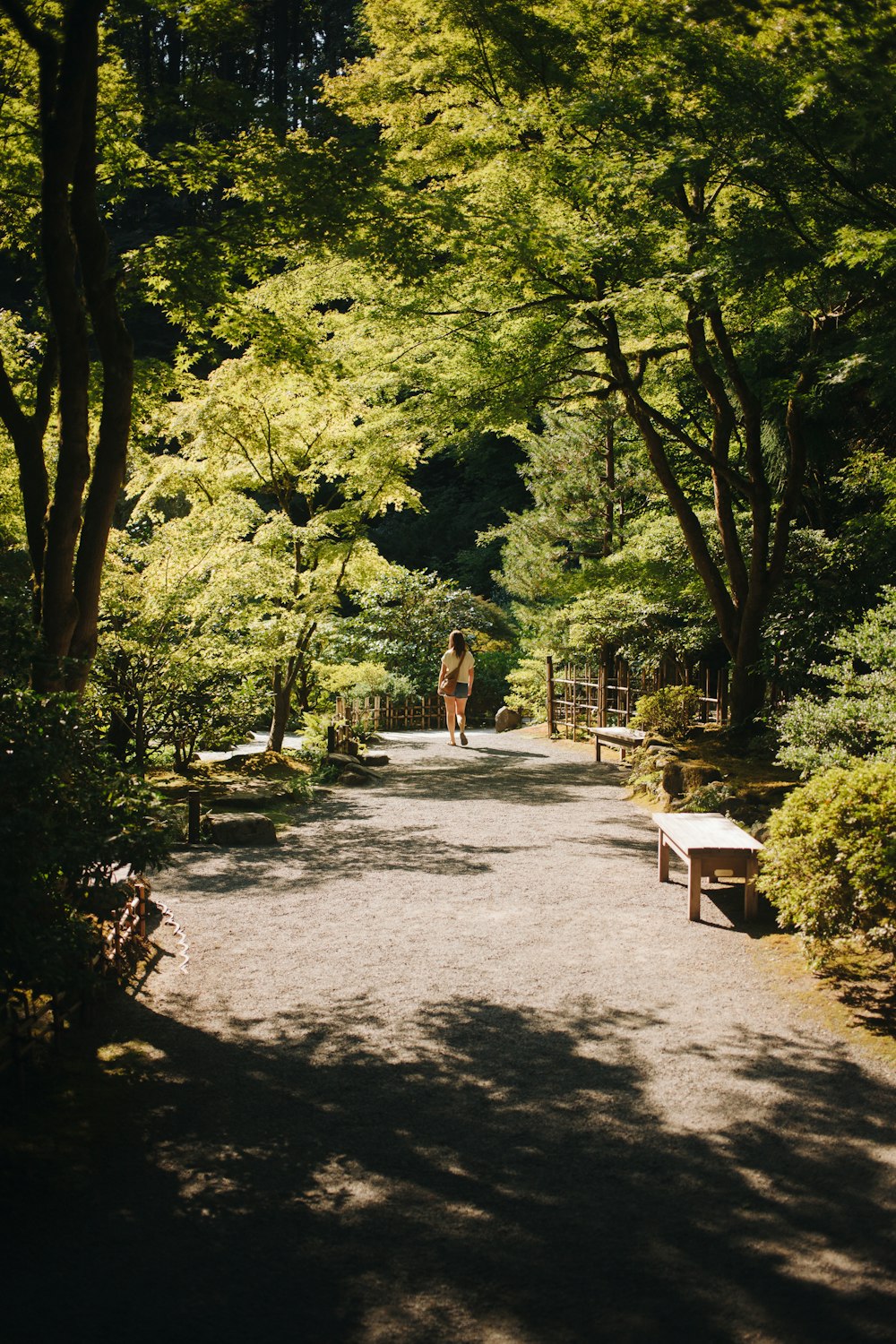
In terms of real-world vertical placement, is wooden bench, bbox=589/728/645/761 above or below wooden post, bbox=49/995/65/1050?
above

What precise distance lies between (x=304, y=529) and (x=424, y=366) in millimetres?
2925

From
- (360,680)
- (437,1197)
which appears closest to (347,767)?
(360,680)

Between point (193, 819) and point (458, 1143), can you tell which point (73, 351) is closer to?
point (458, 1143)

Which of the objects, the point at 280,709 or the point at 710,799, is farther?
the point at 280,709

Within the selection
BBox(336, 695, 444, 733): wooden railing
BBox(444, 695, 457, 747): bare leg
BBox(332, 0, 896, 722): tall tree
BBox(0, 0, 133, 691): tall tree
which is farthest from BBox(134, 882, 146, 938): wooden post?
BBox(336, 695, 444, 733): wooden railing

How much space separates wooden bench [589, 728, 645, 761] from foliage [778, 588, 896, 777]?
238 inches

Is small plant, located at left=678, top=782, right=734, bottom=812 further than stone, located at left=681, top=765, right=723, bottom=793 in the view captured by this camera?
No

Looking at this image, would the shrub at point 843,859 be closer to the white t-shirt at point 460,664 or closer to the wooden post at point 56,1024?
the wooden post at point 56,1024

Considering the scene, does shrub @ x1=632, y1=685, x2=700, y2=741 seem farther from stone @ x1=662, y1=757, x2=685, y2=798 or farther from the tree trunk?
the tree trunk

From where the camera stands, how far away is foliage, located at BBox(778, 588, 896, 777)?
7.24 metres

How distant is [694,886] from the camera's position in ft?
22.2

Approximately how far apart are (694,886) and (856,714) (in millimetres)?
1826

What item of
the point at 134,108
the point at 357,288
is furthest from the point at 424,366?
the point at 134,108

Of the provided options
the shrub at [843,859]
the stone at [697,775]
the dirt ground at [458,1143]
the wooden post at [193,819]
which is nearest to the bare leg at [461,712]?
the stone at [697,775]
